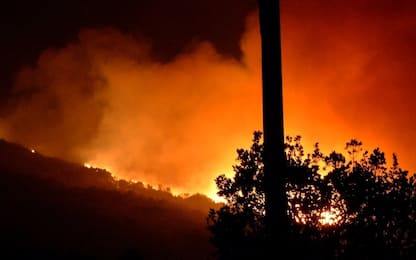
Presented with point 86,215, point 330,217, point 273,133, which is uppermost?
point 86,215

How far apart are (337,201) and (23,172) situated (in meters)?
87.3

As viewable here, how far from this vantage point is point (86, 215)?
71625mm

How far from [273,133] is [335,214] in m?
6.24

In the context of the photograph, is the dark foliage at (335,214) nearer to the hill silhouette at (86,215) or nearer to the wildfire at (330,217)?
the wildfire at (330,217)

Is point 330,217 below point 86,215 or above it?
below

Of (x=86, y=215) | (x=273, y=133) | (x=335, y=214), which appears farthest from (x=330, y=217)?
(x=86, y=215)

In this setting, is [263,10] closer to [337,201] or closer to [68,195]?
[337,201]

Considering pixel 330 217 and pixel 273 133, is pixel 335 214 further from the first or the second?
pixel 273 133

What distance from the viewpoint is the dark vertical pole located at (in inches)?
363

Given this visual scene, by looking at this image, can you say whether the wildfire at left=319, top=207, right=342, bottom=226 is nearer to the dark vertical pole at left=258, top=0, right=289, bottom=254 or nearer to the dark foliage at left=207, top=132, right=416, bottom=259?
the dark foliage at left=207, top=132, right=416, bottom=259

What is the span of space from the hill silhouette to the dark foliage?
28266 millimetres

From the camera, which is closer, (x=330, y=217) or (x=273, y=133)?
(x=273, y=133)

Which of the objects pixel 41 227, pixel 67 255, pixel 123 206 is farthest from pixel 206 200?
pixel 67 255

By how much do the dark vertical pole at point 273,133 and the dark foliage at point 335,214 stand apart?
3356mm
